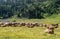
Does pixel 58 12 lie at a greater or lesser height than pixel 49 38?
lesser

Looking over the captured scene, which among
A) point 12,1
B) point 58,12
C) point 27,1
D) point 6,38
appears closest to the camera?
point 6,38

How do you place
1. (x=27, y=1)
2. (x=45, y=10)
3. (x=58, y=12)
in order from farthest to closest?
(x=27, y=1)
(x=45, y=10)
(x=58, y=12)

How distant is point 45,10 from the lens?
295 ft

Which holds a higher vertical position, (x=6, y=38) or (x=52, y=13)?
(x=6, y=38)

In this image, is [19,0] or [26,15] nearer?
[26,15]

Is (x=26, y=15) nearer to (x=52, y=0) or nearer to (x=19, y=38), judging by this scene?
(x=52, y=0)

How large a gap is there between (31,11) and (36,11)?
2.23m

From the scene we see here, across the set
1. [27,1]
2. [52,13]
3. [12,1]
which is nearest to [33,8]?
[52,13]

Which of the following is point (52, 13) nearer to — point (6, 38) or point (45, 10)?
point (45, 10)

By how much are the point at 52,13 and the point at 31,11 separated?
29.4 feet

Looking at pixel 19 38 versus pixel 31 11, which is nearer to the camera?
pixel 19 38

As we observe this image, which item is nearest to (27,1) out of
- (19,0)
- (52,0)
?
(19,0)

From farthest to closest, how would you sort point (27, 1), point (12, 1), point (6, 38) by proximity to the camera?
point (12, 1) < point (27, 1) < point (6, 38)

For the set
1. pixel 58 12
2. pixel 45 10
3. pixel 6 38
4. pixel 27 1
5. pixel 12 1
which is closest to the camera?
pixel 6 38
